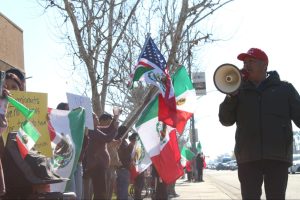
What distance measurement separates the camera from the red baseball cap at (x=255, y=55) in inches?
208

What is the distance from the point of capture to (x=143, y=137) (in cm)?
1016

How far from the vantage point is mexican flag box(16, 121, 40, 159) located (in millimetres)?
4625

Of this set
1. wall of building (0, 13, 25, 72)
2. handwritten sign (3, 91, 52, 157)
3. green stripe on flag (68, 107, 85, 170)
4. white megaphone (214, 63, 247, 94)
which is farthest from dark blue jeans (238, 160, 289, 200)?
wall of building (0, 13, 25, 72)

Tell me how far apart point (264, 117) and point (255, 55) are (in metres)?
0.56

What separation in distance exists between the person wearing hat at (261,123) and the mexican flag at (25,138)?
1.65m

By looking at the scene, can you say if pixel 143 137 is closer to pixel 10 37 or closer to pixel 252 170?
pixel 252 170

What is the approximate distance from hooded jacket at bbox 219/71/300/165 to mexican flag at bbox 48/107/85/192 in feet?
7.28

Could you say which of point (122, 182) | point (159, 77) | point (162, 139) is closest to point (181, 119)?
point (162, 139)

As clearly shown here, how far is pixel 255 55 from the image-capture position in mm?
5273

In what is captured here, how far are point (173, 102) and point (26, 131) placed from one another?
5.28 m

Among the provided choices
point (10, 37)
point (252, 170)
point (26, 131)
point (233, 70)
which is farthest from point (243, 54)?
point (10, 37)

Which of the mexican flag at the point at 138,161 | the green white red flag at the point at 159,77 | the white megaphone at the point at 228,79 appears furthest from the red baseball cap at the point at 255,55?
the mexican flag at the point at 138,161

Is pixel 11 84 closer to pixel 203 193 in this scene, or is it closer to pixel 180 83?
pixel 180 83

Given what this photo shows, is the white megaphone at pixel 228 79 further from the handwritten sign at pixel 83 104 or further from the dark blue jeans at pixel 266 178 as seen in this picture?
the handwritten sign at pixel 83 104
